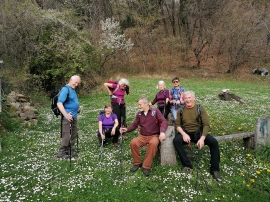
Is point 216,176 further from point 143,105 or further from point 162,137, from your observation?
point 143,105

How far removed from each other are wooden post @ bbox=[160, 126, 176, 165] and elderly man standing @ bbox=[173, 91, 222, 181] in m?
0.16

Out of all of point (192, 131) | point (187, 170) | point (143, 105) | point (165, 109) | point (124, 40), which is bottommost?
point (187, 170)

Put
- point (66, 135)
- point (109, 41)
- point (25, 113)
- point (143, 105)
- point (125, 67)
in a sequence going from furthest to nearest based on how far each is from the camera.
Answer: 1. point (125, 67)
2. point (109, 41)
3. point (25, 113)
4. point (66, 135)
5. point (143, 105)

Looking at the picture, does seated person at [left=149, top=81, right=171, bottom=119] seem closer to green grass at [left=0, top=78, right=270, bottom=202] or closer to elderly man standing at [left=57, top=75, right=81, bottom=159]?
green grass at [left=0, top=78, right=270, bottom=202]

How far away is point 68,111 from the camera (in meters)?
7.39

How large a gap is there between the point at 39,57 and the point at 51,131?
12627 mm

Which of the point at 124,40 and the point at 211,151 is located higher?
the point at 124,40

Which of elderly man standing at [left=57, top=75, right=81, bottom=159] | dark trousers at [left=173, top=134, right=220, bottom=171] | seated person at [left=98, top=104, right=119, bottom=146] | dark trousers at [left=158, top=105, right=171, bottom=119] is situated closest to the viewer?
dark trousers at [left=173, top=134, right=220, bottom=171]

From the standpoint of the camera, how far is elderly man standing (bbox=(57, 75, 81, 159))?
23.0ft

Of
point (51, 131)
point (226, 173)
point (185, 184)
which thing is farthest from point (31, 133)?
point (226, 173)

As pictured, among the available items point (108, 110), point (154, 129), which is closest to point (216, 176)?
point (154, 129)

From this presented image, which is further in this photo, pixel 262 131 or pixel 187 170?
pixel 262 131

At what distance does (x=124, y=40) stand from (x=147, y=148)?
3358cm

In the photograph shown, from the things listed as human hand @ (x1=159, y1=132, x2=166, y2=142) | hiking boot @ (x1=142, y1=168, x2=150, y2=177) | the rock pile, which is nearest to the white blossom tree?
the rock pile
